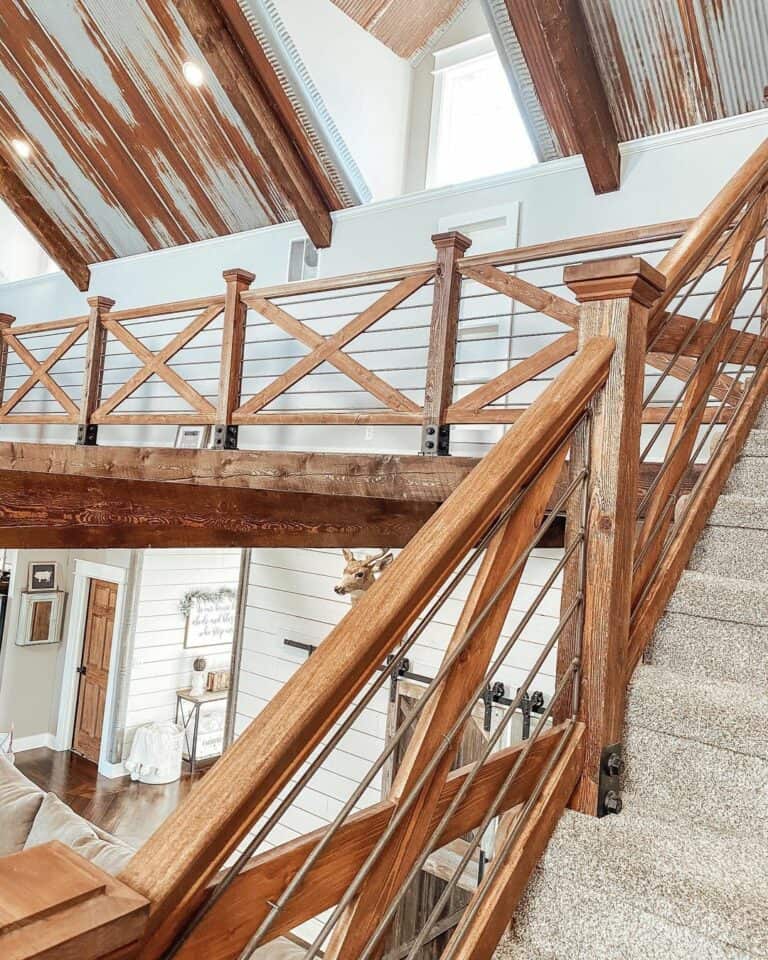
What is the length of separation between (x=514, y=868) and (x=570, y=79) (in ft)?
14.2

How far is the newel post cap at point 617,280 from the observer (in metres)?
1.42

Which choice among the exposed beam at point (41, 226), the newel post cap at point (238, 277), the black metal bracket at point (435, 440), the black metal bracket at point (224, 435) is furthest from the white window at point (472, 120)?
the exposed beam at point (41, 226)

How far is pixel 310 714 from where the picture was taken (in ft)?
2.64

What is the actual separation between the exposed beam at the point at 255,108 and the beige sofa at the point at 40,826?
432 centimetres

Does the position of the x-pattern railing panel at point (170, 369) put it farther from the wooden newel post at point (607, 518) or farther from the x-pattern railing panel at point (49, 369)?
the wooden newel post at point (607, 518)

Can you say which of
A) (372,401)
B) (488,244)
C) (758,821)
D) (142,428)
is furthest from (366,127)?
(758,821)

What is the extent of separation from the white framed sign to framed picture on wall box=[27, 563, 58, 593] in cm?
164

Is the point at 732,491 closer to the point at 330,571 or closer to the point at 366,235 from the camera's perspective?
the point at 330,571

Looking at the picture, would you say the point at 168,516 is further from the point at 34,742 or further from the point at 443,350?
the point at 34,742

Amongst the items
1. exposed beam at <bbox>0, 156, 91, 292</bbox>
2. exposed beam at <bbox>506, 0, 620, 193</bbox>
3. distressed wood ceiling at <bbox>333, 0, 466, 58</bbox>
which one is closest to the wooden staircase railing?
exposed beam at <bbox>506, 0, 620, 193</bbox>

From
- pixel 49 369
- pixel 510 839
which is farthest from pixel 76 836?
pixel 49 369

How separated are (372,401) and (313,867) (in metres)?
4.70

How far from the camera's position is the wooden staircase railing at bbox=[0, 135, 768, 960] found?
0.75 m

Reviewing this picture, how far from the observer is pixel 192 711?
28.1ft
